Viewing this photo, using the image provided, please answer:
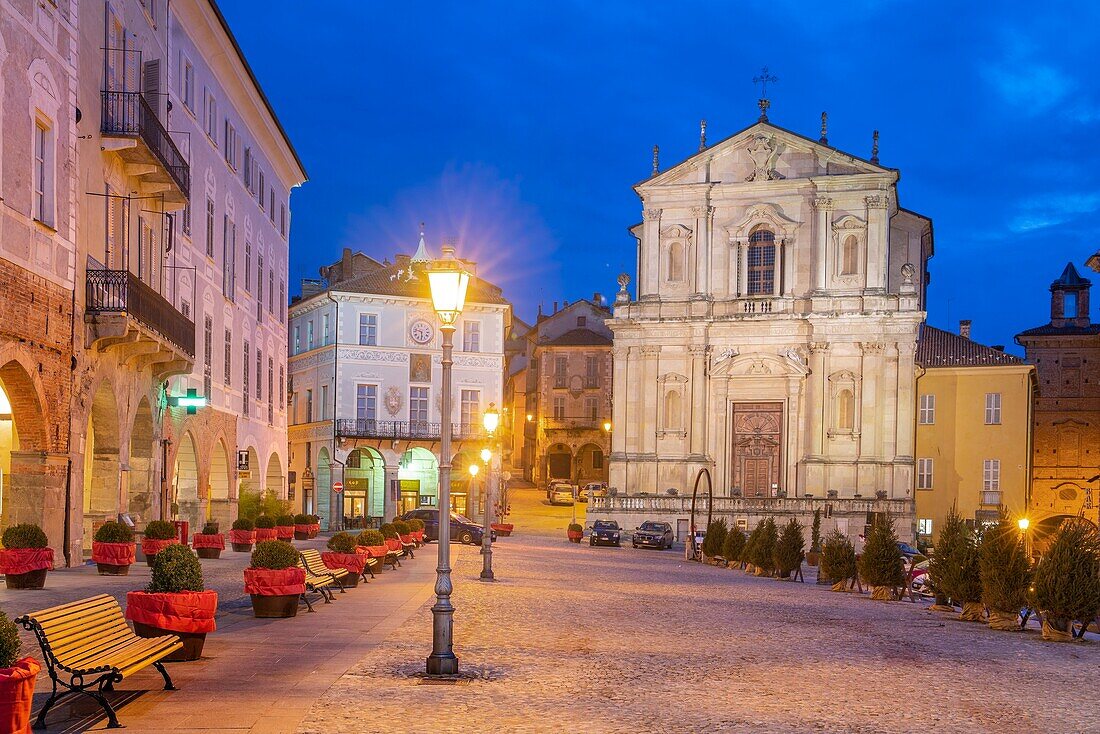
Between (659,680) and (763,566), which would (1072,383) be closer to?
(763,566)

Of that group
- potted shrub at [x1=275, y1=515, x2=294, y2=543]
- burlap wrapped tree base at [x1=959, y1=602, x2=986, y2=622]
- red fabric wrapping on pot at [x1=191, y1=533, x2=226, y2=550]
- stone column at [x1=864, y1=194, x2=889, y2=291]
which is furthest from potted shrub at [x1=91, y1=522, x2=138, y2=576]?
stone column at [x1=864, y1=194, x2=889, y2=291]

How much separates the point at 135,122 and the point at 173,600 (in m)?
17.3

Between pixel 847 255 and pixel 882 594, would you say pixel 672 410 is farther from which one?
pixel 882 594

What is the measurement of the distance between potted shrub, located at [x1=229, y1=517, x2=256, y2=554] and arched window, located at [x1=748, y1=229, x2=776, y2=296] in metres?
34.7

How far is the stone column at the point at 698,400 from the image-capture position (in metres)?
62.7

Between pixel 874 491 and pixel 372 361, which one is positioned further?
pixel 372 361

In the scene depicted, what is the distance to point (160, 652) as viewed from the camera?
35.4 ft

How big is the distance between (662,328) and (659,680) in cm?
5068

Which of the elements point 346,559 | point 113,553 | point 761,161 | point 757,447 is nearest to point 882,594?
point 346,559

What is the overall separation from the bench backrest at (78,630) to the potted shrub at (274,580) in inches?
254

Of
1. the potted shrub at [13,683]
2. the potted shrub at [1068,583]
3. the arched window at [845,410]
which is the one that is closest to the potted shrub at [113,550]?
the potted shrub at [13,683]

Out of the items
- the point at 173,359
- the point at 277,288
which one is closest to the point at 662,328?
the point at 277,288

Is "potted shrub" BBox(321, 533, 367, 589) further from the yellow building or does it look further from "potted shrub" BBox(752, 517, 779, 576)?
the yellow building

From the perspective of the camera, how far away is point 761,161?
63.0m
